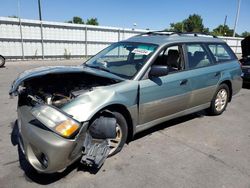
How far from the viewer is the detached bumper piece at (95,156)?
108 inches

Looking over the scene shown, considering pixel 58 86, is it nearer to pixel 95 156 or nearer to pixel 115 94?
pixel 115 94

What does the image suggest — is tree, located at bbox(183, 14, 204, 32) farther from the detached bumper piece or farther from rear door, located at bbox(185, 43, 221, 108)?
the detached bumper piece

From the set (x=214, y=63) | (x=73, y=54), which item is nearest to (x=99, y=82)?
(x=214, y=63)

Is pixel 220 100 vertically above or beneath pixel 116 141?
above

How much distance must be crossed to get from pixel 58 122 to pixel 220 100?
156 inches

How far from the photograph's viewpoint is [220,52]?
516 centimetres

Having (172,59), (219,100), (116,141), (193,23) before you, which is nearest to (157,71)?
(172,59)

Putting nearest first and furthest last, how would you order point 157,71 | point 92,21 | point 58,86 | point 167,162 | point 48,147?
1. point 48,147
2. point 167,162
3. point 157,71
4. point 58,86
5. point 92,21

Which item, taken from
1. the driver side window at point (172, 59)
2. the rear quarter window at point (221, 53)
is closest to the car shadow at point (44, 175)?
the driver side window at point (172, 59)

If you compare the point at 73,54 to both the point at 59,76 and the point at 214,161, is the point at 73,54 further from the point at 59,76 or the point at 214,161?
the point at 214,161

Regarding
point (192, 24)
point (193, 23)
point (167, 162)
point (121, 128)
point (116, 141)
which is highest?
point (193, 23)

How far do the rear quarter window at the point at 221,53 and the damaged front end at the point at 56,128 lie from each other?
2.63 m

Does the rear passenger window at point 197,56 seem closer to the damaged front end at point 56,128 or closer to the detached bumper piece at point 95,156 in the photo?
the damaged front end at point 56,128

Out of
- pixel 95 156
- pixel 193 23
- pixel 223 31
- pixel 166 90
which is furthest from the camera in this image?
pixel 193 23
